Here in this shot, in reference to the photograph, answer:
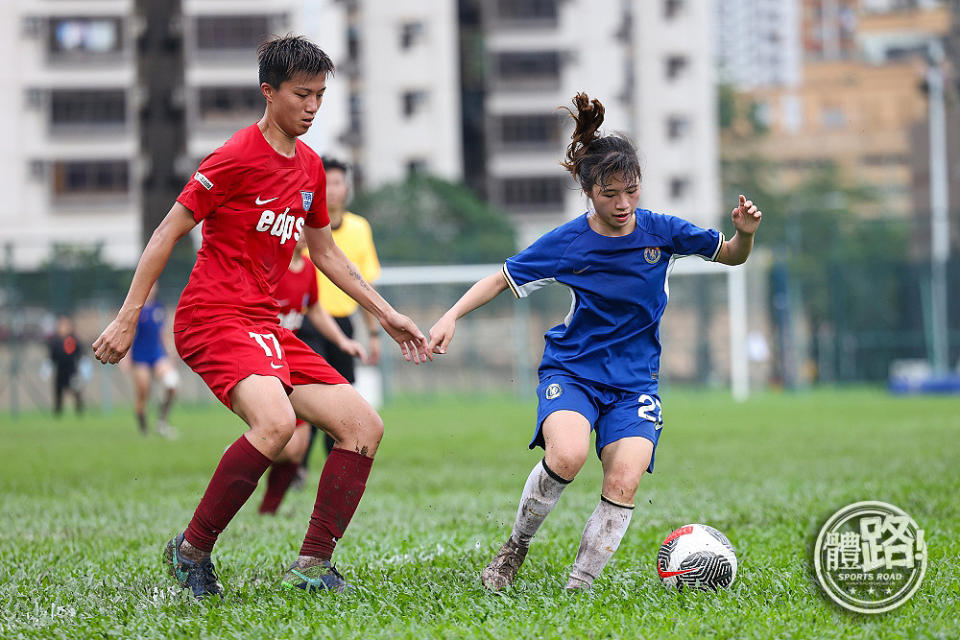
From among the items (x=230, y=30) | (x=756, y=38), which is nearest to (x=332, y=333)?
(x=230, y=30)

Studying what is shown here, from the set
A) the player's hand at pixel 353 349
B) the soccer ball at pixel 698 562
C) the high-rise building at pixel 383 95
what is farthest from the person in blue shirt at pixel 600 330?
the high-rise building at pixel 383 95

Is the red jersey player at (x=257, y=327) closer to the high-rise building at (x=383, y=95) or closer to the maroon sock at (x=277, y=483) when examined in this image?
the maroon sock at (x=277, y=483)

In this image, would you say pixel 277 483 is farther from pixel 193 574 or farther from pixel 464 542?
pixel 193 574

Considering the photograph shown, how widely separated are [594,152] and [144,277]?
5.56ft

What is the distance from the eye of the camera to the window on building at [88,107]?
45.8m

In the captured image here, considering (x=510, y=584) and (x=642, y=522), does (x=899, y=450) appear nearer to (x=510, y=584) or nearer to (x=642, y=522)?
(x=642, y=522)

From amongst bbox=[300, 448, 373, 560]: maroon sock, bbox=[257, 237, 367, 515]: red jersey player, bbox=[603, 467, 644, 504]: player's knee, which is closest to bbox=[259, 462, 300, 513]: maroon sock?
bbox=[257, 237, 367, 515]: red jersey player

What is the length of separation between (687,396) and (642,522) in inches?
805

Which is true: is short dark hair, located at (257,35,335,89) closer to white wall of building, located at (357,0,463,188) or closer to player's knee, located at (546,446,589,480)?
player's knee, located at (546,446,589,480)

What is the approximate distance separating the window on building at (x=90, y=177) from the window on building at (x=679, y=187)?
22.9 m

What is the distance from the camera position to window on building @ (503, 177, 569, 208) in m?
52.5

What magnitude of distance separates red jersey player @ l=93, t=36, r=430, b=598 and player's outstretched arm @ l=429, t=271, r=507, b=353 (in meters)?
0.37

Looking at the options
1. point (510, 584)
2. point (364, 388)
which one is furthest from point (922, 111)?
Result: point (510, 584)

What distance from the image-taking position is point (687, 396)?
87.5ft
